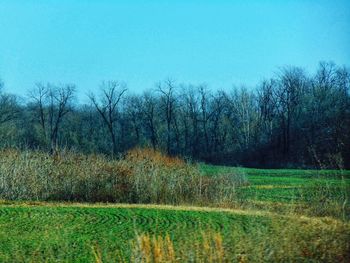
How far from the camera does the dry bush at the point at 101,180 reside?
23.9m

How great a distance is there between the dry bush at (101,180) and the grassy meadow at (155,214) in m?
0.05

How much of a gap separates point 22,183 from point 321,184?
1413 cm

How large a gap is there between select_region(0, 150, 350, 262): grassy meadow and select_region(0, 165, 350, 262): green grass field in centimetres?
3

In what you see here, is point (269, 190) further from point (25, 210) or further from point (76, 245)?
point (76, 245)

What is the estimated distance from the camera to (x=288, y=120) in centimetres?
6431

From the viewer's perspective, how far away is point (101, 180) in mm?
24859

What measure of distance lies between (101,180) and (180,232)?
10.9 metres

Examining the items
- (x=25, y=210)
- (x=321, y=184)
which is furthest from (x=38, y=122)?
(x=321, y=184)

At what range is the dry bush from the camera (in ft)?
78.3

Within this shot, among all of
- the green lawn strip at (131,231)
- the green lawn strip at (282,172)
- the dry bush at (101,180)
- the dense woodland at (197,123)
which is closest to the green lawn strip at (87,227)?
the green lawn strip at (131,231)

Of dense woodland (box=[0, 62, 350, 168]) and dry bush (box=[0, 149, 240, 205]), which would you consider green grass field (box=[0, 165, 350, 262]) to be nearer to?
dry bush (box=[0, 149, 240, 205])

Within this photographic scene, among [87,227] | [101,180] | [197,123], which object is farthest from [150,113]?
[87,227]

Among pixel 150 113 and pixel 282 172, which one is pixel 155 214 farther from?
pixel 150 113

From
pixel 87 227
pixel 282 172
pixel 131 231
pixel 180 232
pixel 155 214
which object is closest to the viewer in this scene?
pixel 180 232
